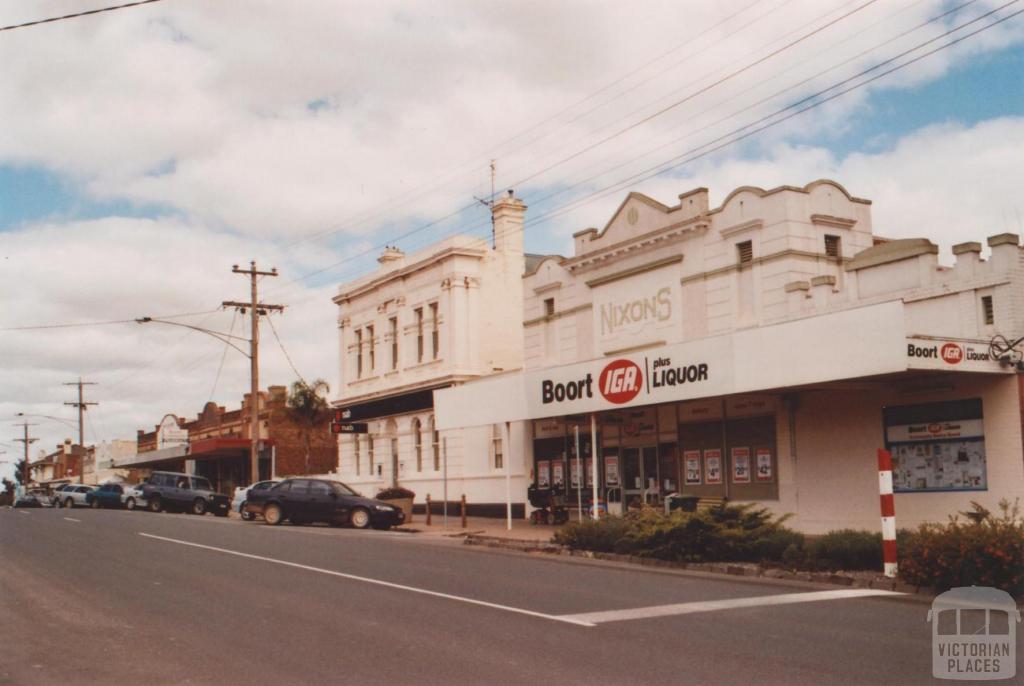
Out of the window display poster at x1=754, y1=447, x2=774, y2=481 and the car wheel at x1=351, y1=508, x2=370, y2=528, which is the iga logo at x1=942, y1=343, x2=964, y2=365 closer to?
the window display poster at x1=754, y1=447, x2=774, y2=481

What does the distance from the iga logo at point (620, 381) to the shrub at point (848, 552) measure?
306 inches

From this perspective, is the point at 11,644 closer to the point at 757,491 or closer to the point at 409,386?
the point at 757,491

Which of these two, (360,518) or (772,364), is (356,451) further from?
(772,364)

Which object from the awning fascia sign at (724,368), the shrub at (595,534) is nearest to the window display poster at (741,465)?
the awning fascia sign at (724,368)

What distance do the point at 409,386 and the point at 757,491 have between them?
18178mm

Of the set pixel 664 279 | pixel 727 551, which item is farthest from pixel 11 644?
pixel 664 279

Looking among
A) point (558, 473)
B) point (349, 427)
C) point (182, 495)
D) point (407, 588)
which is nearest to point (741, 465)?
point (558, 473)

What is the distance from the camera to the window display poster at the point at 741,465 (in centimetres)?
2397

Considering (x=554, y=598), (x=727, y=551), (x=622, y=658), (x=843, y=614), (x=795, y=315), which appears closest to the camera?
(x=622, y=658)

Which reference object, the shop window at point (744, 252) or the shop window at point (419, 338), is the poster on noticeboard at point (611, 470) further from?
the shop window at point (419, 338)

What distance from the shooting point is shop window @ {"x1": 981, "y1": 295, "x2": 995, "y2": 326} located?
18.8 metres

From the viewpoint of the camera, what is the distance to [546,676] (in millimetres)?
7793

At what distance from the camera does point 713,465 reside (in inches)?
984

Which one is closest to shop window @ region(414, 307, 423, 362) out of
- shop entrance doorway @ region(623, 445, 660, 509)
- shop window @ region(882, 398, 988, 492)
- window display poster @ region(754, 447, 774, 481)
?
shop entrance doorway @ region(623, 445, 660, 509)
